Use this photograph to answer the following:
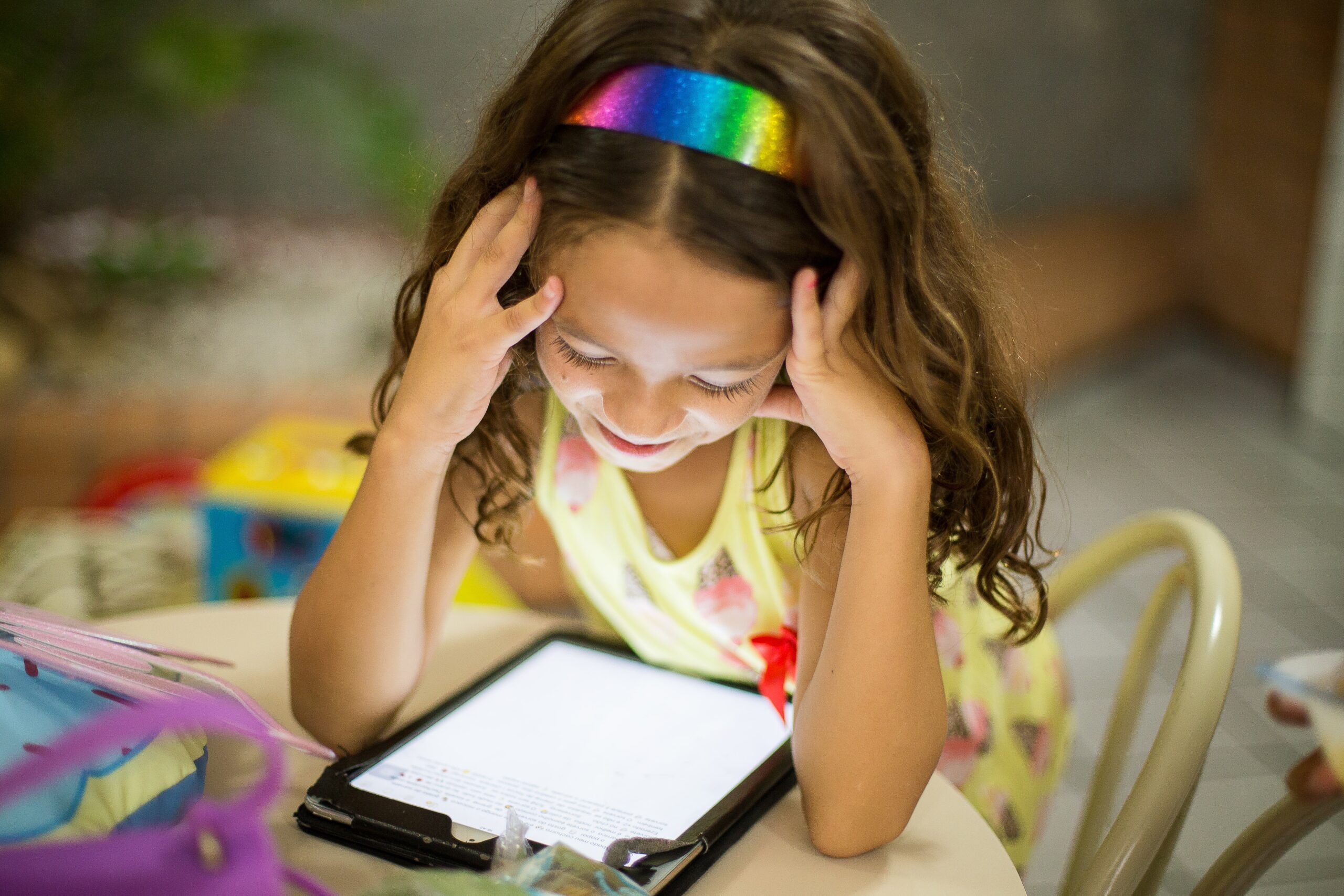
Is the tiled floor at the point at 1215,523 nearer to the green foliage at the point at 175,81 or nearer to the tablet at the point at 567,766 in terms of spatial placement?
the tablet at the point at 567,766

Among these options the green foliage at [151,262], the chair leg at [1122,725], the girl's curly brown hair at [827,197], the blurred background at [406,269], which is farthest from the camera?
the green foliage at [151,262]

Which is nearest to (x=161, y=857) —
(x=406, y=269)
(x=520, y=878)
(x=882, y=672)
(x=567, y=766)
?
(x=520, y=878)

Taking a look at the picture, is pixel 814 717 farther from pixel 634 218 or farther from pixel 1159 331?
→ pixel 1159 331

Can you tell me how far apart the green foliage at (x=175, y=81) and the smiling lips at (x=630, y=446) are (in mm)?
1876

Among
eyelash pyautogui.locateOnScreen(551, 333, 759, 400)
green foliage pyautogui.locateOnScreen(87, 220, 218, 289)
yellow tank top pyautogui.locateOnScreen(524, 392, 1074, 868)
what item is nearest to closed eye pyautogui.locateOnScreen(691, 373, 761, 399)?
eyelash pyautogui.locateOnScreen(551, 333, 759, 400)

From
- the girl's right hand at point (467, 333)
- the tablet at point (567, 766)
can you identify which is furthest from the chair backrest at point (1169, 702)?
the girl's right hand at point (467, 333)

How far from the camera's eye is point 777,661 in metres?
0.95

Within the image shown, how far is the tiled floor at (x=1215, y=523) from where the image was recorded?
5.89ft

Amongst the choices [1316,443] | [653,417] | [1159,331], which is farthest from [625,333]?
[1159,331]

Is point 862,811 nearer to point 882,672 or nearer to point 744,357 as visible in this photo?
point 882,672

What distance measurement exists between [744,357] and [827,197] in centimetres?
12

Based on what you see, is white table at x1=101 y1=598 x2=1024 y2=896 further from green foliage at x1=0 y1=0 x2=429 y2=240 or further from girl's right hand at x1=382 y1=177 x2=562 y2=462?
green foliage at x1=0 y1=0 x2=429 y2=240

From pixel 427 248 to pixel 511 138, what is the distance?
0.18 metres

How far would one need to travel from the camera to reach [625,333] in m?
0.73
